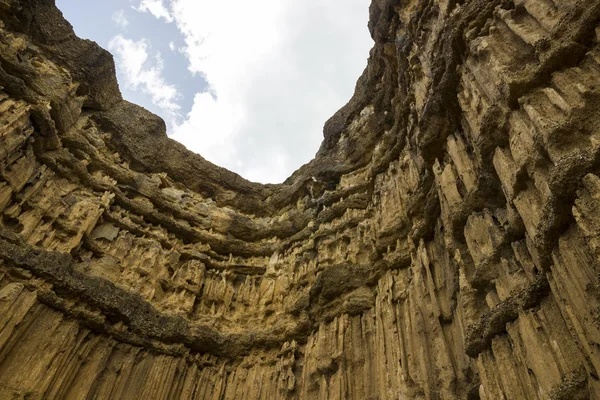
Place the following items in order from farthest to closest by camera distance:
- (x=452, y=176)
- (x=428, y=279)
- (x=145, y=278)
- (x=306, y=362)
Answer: (x=145, y=278)
(x=306, y=362)
(x=428, y=279)
(x=452, y=176)

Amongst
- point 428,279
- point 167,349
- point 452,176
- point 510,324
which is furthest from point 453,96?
point 167,349

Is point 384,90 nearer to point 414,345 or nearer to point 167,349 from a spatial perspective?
point 414,345

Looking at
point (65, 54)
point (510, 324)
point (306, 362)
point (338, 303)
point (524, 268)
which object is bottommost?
point (510, 324)

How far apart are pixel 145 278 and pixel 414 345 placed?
49.0 feet

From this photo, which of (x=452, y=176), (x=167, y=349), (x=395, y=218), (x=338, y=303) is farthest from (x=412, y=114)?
(x=167, y=349)

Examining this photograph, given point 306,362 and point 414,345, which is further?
point 306,362

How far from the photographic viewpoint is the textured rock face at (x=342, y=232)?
7.89 meters

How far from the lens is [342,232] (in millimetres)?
22516

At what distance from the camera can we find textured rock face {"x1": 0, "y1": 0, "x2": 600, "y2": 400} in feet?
25.9

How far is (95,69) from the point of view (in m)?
26.6

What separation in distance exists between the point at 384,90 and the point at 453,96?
12.8 meters

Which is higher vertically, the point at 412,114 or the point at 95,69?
the point at 95,69

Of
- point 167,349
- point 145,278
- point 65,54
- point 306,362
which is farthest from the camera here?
point 65,54

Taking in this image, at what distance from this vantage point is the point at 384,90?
83.9ft
